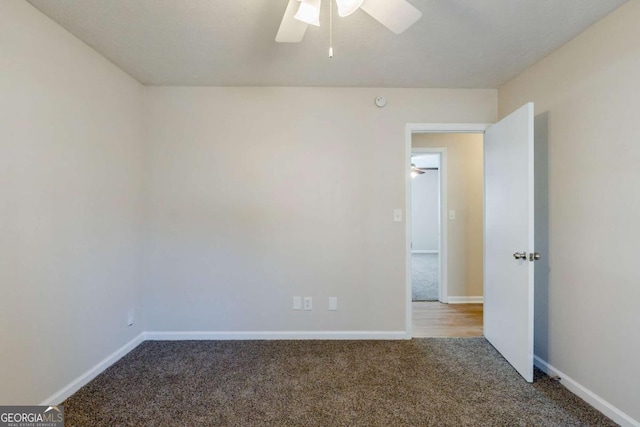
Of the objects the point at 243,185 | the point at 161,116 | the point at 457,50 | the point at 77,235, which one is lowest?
the point at 77,235

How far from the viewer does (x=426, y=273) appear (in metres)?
5.74

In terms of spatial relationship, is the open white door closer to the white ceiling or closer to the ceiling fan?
the white ceiling

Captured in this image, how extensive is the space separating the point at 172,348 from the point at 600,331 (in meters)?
3.15

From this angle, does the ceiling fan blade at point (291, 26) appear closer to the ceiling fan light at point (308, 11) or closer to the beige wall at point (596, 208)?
the ceiling fan light at point (308, 11)

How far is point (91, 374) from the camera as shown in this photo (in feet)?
6.79

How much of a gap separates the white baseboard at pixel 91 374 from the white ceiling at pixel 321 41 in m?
2.31

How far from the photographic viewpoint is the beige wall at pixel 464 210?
3.87m

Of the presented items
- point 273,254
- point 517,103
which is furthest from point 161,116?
point 517,103

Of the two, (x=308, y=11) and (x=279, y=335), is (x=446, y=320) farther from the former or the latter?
(x=308, y=11)

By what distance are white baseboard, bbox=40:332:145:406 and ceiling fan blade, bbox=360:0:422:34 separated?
2.84 meters

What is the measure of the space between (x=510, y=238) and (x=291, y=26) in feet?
7.04

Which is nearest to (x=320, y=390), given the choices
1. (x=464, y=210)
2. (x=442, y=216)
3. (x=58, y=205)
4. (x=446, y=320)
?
(x=446, y=320)

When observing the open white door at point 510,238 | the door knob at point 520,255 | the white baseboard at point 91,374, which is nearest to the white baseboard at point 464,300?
the open white door at point 510,238

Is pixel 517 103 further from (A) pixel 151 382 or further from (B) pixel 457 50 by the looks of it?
(A) pixel 151 382
